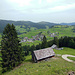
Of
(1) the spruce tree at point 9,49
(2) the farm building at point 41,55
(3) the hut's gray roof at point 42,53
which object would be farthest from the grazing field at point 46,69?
(3) the hut's gray roof at point 42,53

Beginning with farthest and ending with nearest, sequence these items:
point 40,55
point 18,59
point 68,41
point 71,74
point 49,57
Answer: point 68,41 < point 49,57 < point 40,55 < point 18,59 < point 71,74

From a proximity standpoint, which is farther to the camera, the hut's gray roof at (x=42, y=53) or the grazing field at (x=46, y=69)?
the hut's gray roof at (x=42, y=53)

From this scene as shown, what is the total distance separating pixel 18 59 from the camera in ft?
100

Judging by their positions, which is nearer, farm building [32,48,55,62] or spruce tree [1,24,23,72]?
spruce tree [1,24,23,72]

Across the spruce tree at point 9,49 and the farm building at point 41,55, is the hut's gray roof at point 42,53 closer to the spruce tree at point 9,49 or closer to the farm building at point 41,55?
the farm building at point 41,55

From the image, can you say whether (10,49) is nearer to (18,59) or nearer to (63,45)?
(18,59)

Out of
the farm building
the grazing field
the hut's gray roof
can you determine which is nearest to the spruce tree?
the grazing field

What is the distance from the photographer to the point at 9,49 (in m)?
27.5

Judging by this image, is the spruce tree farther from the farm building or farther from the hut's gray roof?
the hut's gray roof

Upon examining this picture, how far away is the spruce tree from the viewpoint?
27344 millimetres

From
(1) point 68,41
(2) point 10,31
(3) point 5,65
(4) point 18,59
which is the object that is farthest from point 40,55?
(1) point 68,41

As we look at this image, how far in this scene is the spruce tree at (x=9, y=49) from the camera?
89.7ft

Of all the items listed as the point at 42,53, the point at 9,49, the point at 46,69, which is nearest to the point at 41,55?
the point at 42,53

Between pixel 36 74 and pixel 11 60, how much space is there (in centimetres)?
1323
